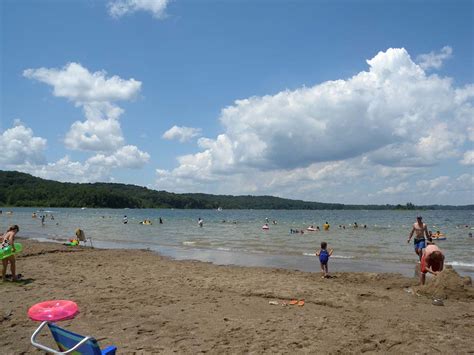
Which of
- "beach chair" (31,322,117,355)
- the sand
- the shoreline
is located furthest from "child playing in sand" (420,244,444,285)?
"beach chair" (31,322,117,355)

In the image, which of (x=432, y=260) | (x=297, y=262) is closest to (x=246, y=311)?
(x=432, y=260)

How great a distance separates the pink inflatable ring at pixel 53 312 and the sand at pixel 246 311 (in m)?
2.29

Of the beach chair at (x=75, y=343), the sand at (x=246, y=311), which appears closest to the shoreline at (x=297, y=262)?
the sand at (x=246, y=311)

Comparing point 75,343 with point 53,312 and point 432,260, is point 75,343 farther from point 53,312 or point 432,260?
point 432,260

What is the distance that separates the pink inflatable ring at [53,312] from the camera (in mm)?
4047

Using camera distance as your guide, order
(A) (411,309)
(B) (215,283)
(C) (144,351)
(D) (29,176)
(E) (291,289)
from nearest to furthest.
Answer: (C) (144,351) → (A) (411,309) → (E) (291,289) → (B) (215,283) → (D) (29,176)

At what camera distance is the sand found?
656 centimetres

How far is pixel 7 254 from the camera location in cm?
1116

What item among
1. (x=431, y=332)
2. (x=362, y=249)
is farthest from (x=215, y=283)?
(x=362, y=249)

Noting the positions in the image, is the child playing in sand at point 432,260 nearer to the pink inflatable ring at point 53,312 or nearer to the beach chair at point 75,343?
the beach chair at point 75,343

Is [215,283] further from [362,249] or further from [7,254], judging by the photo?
[362,249]

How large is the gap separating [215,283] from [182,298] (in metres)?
2.15

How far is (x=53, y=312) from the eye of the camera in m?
4.12

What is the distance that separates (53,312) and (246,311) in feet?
16.8
